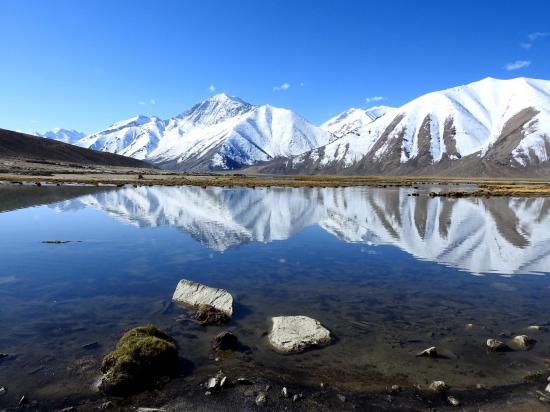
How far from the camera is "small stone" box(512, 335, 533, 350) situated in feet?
50.2

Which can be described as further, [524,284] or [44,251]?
[44,251]

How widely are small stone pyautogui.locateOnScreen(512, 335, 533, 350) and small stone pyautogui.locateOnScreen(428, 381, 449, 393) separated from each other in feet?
15.0

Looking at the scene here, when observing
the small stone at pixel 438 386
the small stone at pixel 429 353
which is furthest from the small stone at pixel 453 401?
the small stone at pixel 429 353

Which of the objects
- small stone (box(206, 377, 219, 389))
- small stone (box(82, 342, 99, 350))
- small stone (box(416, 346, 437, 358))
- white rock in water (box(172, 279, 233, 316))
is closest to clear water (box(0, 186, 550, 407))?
small stone (box(82, 342, 99, 350))

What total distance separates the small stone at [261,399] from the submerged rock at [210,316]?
209 inches

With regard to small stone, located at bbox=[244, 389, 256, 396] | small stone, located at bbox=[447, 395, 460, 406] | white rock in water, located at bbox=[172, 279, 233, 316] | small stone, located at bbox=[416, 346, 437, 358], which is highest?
white rock in water, located at bbox=[172, 279, 233, 316]

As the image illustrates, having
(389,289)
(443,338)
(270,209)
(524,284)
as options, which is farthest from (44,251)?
(270,209)

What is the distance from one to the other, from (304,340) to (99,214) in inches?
1746

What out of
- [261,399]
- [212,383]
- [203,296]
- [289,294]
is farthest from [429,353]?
[203,296]

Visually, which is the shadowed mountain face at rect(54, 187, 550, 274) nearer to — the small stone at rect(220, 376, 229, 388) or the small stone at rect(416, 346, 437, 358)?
the small stone at rect(416, 346, 437, 358)

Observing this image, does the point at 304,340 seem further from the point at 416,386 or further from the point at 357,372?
the point at 416,386

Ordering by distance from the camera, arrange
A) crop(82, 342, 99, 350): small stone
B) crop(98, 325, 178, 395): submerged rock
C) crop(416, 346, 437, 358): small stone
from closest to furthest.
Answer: crop(98, 325, 178, 395): submerged rock
crop(416, 346, 437, 358): small stone
crop(82, 342, 99, 350): small stone

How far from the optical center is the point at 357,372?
44.4 feet

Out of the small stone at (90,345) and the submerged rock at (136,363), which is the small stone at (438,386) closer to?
the submerged rock at (136,363)
